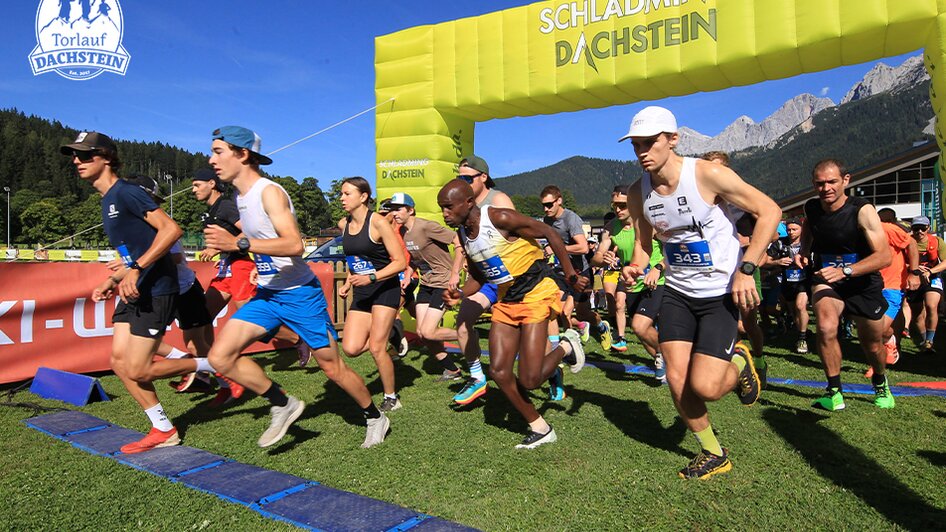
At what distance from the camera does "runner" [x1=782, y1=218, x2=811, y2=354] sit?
7930 millimetres

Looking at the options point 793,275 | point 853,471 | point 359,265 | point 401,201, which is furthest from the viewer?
point 793,275

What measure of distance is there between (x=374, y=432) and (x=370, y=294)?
4.59ft

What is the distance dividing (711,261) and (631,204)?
2.38ft

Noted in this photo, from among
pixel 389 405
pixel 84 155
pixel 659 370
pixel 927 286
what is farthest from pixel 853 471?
pixel 927 286

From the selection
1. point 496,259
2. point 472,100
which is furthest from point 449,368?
point 472,100

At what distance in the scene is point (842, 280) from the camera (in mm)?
4645

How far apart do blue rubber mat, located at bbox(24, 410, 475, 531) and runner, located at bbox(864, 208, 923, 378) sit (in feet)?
15.8

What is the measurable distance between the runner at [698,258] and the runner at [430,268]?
3174 mm

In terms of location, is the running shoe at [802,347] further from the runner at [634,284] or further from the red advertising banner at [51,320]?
the red advertising banner at [51,320]

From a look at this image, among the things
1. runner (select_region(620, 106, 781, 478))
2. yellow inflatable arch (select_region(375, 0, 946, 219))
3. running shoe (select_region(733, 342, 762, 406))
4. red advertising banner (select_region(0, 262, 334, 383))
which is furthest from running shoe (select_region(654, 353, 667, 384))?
red advertising banner (select_region(0, 262, 334, 383))

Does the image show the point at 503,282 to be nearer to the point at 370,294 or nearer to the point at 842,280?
the point at 370,294

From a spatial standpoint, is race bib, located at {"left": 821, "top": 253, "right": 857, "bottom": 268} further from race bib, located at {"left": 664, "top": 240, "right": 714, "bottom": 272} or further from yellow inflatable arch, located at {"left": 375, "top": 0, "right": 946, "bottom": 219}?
yellow inflatable arch, located at {"left": 375, "top": 0, "right": 946, "bottom": 219}

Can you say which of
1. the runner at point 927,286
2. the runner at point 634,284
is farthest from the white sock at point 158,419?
the runner at point 927,286

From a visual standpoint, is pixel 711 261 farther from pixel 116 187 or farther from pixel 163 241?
pixel 116 187
